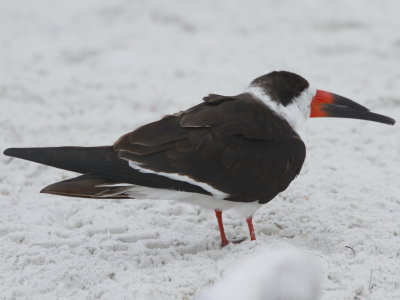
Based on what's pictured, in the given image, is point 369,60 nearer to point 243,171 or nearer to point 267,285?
point 243,171

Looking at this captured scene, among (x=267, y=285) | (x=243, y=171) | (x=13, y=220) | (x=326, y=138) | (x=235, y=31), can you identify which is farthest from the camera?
(x=235, y=31)

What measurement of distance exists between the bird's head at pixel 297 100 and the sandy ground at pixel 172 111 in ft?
2.24

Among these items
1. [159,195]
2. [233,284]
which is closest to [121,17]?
[159,195]

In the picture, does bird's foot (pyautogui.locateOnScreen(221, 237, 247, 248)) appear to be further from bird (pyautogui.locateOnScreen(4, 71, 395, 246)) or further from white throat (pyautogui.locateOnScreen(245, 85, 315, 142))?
white throat (pyautogui.locateOnScreen(245, 85, 315, 142))

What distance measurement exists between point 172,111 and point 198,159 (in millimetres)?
3157

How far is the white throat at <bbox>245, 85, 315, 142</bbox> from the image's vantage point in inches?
170

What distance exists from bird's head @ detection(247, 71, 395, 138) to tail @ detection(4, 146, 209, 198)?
90cm

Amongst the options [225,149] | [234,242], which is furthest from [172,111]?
[225,149]

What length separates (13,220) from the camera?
4.64 metres

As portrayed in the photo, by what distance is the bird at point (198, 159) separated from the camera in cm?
382

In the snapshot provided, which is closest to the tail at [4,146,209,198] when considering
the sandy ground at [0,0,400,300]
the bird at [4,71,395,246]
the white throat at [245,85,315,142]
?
the bird at [4,71,395,246]

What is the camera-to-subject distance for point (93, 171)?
380cm

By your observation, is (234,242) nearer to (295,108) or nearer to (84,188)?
(295,108)

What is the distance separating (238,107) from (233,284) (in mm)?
1404
